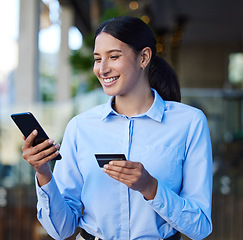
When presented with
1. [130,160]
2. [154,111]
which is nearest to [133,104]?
[154,111]

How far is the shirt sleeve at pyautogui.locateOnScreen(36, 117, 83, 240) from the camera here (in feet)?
3.65

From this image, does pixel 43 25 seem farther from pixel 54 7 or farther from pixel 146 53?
pixel 146 53

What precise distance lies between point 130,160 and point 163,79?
1.14 feet

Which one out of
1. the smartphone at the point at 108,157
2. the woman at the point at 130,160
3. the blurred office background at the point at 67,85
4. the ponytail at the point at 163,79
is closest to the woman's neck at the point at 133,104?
the woman at the point at 130,160

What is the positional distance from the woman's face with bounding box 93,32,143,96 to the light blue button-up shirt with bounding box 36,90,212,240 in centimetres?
9

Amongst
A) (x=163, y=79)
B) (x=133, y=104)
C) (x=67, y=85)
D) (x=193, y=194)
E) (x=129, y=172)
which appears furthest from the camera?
(x=67, y=85)

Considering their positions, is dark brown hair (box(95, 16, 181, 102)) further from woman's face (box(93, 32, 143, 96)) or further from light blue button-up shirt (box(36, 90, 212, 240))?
light blue button-up shirt (box(36, 90, 212, 240))

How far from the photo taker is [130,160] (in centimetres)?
115

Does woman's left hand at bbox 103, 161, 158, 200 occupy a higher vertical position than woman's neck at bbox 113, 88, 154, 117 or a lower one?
lower

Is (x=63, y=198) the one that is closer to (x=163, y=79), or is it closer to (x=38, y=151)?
(x=38, y=151)

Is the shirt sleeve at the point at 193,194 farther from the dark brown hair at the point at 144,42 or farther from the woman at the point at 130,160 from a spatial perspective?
the dark brown hair at the point at 144,42

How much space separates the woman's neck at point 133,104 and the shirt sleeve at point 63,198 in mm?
159

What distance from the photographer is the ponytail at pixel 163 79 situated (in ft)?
4.40

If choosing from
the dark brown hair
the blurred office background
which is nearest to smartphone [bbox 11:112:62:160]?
the dark brown hair
